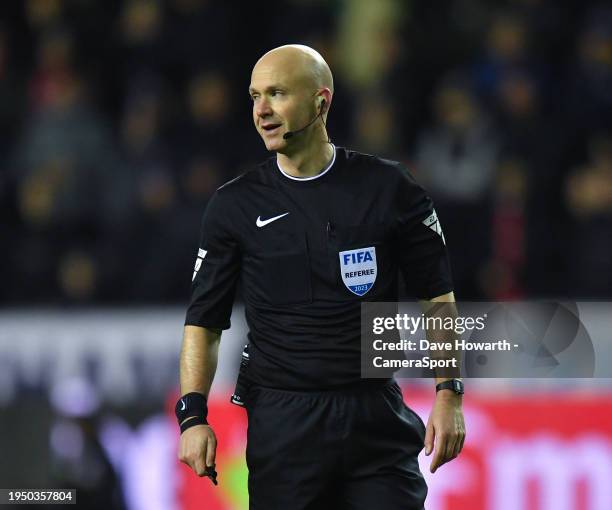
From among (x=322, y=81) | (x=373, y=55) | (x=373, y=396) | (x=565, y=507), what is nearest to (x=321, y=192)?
(x=322, y=81)

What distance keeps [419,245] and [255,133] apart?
17.5ft

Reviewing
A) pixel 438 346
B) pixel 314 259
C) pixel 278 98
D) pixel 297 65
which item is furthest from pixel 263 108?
pixel 438 346

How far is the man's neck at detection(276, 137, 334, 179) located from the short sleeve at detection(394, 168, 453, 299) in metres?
0.26

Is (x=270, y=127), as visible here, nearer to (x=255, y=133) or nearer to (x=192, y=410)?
(x=192, y=410)

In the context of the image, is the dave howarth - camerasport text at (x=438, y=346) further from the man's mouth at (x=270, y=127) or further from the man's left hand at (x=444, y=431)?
the man's mouth at (x=270, y=127)

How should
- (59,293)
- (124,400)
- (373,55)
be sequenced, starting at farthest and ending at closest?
1. (373,55)
2. (59,293)
3. (124,400)

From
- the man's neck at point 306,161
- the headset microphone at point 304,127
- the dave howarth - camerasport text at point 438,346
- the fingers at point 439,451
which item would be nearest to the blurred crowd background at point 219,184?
the dave howarth - camerasport text at point 438,346

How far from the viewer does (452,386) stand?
4.26 meters

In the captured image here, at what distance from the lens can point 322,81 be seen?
170 inches

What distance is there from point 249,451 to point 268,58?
1.24 meters

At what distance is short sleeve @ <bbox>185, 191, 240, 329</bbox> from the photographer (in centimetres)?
434

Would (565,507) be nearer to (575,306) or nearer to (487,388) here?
(487,388)

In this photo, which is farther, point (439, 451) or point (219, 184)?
point (219, 184)

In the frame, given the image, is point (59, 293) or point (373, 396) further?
point (59, 293)
